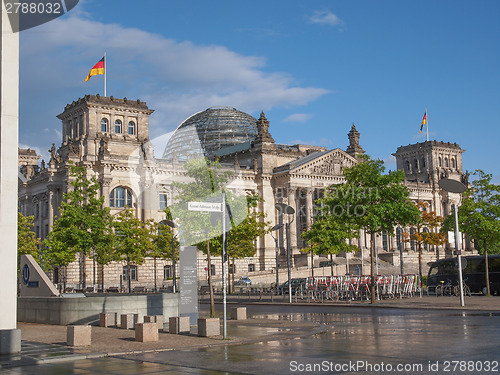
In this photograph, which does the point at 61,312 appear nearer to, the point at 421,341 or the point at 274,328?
the point at 274,328

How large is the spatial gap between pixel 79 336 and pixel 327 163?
86.6 metres

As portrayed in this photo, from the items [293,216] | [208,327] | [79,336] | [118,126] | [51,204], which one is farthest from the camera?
→ [293,216]

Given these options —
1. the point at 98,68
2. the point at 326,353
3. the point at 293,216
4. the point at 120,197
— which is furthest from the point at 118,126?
the point at 326,353

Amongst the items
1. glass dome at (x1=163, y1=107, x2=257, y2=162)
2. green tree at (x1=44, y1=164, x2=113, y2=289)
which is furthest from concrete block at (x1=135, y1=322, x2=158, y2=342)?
glass dome at (x1=163, y1=107, x2=257, y2=162)

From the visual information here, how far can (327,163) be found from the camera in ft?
340

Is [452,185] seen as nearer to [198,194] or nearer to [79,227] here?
[198,194]

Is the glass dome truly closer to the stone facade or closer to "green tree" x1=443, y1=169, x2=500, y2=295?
the stone facade

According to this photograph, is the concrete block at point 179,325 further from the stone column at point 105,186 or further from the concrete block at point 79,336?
the stone column at point 105,186

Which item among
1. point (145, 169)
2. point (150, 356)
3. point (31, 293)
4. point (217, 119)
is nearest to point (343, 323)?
point (150, 356)

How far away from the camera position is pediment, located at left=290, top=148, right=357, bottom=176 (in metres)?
101

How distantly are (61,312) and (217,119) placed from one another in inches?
3888

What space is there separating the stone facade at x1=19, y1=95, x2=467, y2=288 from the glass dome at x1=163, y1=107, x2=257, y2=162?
1105 cm

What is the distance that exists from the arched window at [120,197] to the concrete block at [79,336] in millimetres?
65934

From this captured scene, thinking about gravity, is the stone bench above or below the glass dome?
below
